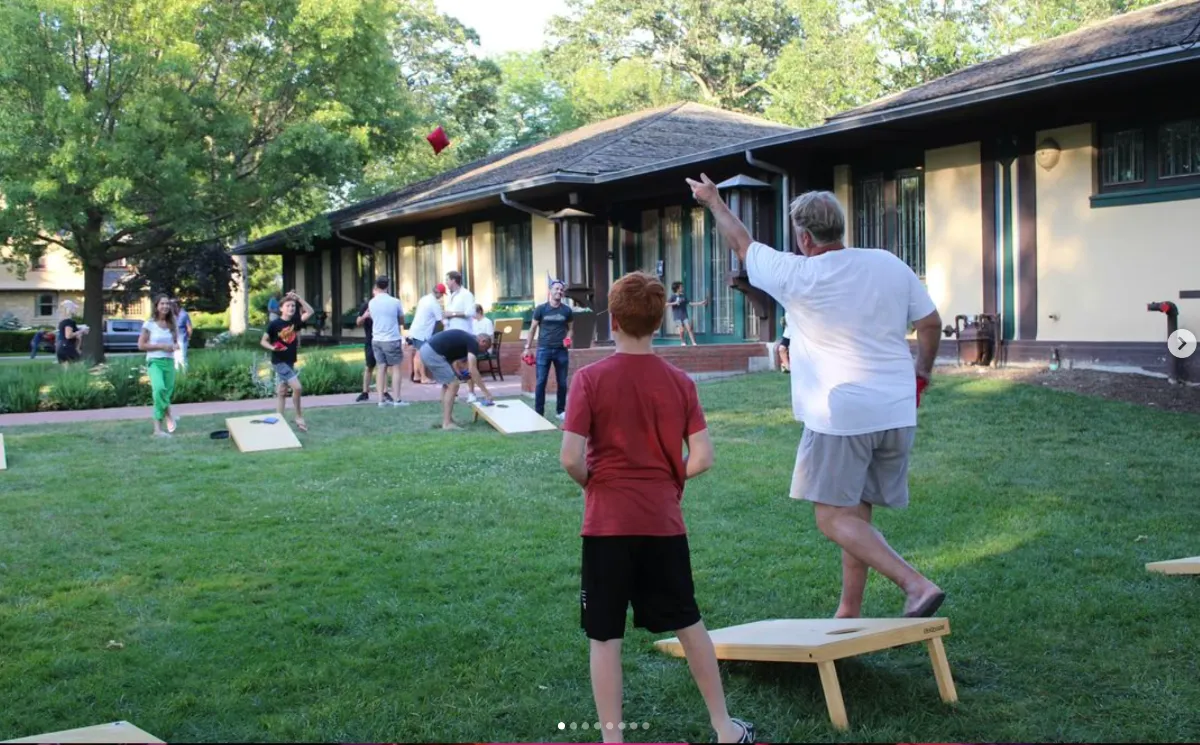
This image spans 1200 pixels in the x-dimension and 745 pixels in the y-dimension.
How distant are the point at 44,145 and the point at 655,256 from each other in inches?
554

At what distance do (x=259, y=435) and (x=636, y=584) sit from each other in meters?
9.16

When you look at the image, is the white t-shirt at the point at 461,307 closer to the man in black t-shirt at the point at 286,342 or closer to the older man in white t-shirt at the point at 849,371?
the man in black t-shirt at the point at 286,342

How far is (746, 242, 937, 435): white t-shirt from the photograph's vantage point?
15.3ft

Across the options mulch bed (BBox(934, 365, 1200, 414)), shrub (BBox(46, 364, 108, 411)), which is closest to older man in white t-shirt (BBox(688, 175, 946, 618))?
mulch bed (BBox(934, 365, 1200, 414))

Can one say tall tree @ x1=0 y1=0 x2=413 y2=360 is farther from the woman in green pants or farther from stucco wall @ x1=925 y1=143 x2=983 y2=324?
stucco wall @ x1=925 y1=143 x2=983 y2=324

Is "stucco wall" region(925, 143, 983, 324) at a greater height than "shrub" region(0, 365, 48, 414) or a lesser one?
greater

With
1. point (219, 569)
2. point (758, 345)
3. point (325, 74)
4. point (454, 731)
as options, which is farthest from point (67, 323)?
point (454, 731)

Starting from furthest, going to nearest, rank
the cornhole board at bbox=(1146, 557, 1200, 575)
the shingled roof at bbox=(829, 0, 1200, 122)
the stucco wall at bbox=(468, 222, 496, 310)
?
the stucco wall at bbox=(468, 222, 496, 310)
the shingled roof at bbox=(829, 0, 1200, 122)
the cornhole board at bbox=(1146, 557, 1200, 575)

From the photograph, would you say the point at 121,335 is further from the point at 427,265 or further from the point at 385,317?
the point at 385,317

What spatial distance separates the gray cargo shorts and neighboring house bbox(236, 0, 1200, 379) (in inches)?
362

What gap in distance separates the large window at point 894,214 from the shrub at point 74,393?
38.3 ft

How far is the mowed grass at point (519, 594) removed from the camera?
14.1 feet

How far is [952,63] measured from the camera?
37.2 metres

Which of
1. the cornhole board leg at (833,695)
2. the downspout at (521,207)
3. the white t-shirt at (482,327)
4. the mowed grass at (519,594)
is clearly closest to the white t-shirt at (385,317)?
the white t-shirt at (482,327)
